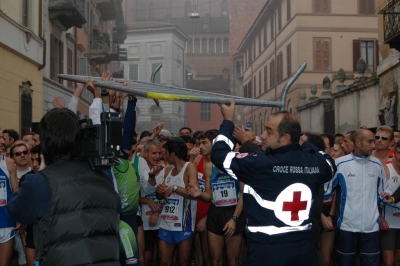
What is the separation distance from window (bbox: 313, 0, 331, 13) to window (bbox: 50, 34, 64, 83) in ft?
65.1

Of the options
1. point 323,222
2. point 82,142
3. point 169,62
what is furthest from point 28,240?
point 169,62

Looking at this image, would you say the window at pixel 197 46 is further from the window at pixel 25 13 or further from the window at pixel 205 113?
the window at pixel 25 13

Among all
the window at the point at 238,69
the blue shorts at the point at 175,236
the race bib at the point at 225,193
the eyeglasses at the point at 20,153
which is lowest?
the blue shorts at the point at 175,236

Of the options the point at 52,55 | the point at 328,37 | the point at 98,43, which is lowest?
the point at 52,55

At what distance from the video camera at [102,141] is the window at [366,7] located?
38.9 meters

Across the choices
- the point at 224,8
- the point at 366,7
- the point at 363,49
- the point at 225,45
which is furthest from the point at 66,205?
the point at 224,8

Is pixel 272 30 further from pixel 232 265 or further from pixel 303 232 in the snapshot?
pixel 303 232

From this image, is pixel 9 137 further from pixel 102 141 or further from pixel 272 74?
pixel 272 74

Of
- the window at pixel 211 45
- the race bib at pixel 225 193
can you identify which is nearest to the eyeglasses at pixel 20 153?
the race bib at pixel 225 193

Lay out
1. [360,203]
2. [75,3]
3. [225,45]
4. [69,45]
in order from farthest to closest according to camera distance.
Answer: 1. [225,45]
2. [69,45]
3. [75,3]
4. [360,203]

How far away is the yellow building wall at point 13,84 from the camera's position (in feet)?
57.8

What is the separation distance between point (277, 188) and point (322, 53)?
120ft

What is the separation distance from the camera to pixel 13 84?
18.7 metres

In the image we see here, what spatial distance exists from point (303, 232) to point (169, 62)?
241 feet
